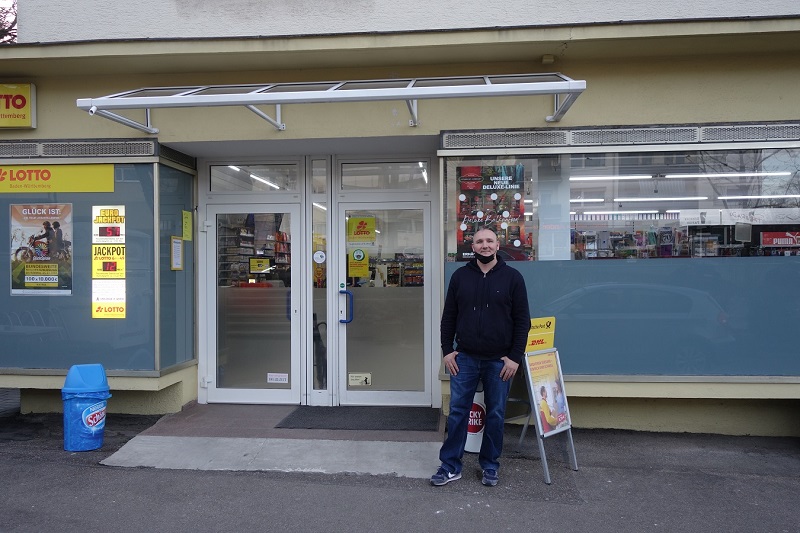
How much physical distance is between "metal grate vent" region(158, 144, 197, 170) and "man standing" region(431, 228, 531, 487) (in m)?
3.44

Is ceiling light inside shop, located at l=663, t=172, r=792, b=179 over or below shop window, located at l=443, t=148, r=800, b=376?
over

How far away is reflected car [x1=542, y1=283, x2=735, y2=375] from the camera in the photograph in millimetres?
5738

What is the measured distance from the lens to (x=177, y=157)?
655 cm

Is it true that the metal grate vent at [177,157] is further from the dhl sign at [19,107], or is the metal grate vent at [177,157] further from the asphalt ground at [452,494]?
the asphalt ground at [452,494]

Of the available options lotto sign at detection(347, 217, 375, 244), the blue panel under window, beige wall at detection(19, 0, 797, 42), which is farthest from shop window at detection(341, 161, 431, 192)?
beige wall at detection(19, 0, 797, 42)

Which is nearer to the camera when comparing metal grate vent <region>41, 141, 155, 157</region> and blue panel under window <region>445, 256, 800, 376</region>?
blue panel under window <region>445, 256, 800, 376</region>

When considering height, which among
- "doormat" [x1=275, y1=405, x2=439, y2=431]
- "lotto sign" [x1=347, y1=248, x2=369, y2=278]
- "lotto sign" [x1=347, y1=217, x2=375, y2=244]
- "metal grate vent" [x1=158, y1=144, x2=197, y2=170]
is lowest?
"doormat" [x1=275, y1=405, x2=439, y2=431]

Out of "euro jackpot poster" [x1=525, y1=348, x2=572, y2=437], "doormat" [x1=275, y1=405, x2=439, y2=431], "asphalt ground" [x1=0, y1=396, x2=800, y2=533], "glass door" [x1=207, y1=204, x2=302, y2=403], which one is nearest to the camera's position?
"asphalt ground" [x1=0, y1=396, x2=800, y2=533]

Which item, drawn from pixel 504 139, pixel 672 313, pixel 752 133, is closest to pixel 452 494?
pixel 672 313

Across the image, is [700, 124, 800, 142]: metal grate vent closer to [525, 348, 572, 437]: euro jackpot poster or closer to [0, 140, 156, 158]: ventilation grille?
[525, 348, 572, 437]: euro jackpot poster

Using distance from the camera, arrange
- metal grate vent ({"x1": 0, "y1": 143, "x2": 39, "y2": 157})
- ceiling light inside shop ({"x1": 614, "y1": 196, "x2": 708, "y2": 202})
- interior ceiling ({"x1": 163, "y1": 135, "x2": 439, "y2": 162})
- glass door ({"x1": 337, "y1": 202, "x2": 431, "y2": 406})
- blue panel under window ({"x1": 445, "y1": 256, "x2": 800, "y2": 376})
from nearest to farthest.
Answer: blue panel under window ({"x1": 445, "y1": 256, "x2": 800, "y2": 376}) → ceiling light inside shop ({"x1": 614, "y1": 196, "x2": 708, "y2": 202}) → interior ceiling ({"x1": 163, "y1": 135, "x2": 439, "y2": 162}) → metal grate vent ({"x1": 0, "y1": 143, "x2": 39, "y2": 157}) → glass door ({"x1": 337, "y1": 202, "x2": 431, "y2": 406})

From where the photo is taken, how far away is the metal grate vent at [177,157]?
6.28m

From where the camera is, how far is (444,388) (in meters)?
5.96

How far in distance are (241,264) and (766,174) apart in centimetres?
544
